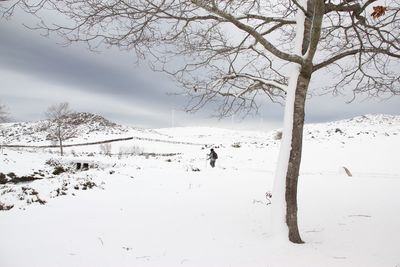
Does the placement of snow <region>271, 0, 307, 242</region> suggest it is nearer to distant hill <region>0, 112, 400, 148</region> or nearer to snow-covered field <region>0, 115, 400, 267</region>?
snow-covered field <region>0, 115, 400, 267</region>

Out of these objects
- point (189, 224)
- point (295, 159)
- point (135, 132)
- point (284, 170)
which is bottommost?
point (189, 224)

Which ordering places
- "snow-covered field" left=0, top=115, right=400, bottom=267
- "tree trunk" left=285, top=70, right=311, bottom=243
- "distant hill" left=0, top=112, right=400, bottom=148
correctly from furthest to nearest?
"distant hill" left=0, top=112, right=400, bottom=148 → "tree trunk" left=285, top=70, right=311, bottom=243 → "snow-covered field" left=0, top=115, right=400, bottom=267

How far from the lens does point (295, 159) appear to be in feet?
22.3

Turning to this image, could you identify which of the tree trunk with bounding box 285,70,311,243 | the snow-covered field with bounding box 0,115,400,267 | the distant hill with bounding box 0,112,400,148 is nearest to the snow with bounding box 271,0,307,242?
the tree trunk with bounding box 285,70,311,243

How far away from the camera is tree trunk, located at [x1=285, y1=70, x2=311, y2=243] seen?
22.3 ft

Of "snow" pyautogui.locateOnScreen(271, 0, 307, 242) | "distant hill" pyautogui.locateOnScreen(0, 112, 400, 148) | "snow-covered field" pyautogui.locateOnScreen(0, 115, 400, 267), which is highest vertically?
"distant hill" pyautogui.locateOnScreen(0, 112, 400, 148)

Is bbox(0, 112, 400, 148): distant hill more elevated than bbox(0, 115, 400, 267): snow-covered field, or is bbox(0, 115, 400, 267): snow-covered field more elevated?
bbox(0, 112, 400, 148): distant hill

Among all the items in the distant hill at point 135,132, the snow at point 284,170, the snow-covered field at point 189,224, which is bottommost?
the snow-covered field at point 189,224

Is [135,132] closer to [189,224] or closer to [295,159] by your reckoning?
[189,224]

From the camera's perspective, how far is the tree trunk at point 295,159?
6801mm

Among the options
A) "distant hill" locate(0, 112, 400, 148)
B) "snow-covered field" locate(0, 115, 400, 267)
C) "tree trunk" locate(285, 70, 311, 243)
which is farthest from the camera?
"distant hill" locate(0, 112, 400, 148)

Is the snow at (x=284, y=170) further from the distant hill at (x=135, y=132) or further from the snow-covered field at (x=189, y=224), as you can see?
the distant hill at (x=135, y=132)

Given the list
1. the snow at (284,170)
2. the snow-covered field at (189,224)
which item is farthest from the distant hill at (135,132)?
the snow at (284,170)

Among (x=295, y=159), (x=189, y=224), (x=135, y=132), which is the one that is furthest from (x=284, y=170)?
(x=135, y=132)
